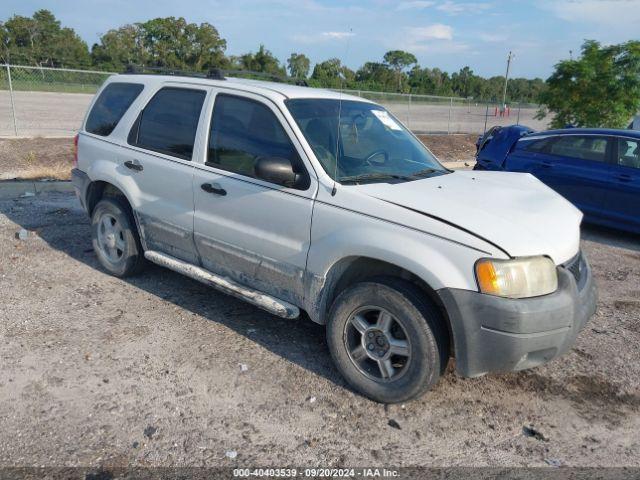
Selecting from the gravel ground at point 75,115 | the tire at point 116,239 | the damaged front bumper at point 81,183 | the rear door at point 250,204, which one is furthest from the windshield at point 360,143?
the gravel ground at point 75,115

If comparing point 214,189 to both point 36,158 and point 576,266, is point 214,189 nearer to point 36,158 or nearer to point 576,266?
point 576,266

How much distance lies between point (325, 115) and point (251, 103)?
58 centimetres

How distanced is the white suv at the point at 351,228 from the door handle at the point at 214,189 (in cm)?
1

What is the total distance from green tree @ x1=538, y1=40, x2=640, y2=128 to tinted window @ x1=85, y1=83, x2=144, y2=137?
11961 mm

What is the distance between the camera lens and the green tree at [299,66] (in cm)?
553

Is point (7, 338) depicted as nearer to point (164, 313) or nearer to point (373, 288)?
point (164, 313)

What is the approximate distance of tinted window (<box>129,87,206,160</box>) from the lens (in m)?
4.62

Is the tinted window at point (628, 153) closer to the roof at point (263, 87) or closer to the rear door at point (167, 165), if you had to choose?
the roof at point (263, 87)

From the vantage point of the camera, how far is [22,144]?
1246 centimetres

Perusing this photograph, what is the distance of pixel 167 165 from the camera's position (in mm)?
4715

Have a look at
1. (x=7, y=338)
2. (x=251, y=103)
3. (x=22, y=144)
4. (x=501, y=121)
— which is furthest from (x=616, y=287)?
(x=501, y=121)

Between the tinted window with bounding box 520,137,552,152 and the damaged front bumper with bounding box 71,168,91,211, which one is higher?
the tinted window with bounding box 520,137,552,152

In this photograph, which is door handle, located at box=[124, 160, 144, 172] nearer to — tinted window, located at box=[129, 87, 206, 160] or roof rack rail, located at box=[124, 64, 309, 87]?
tinted window, located at box=[129, 87, 206, 160]

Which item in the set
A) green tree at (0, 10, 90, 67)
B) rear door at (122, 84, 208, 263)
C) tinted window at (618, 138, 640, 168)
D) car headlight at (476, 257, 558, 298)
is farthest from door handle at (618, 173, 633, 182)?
green tree at (0, 10, 90, 67)
